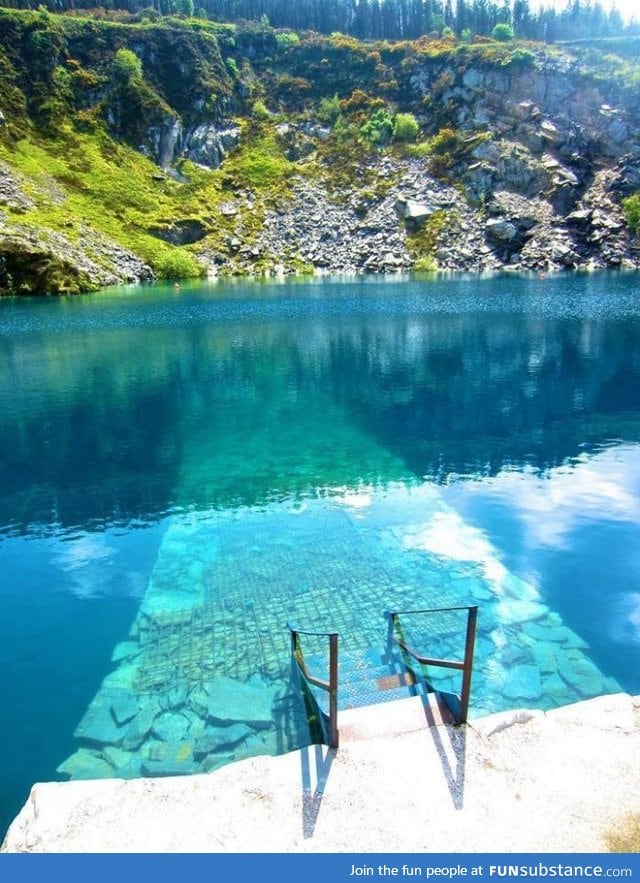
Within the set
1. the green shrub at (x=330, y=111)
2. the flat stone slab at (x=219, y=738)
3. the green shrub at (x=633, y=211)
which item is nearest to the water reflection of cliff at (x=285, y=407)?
the flat stone slab at (x=219, y=738)

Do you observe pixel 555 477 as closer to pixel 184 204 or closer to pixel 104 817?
pixel 104 817

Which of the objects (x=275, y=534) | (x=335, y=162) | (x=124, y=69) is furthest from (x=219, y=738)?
(x=124, y=69)

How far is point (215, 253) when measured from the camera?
99438mm

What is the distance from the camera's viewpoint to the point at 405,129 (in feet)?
377

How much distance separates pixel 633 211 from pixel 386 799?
11032 cm

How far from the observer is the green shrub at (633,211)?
93.4 metres

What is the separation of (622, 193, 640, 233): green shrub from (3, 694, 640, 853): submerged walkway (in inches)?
4217

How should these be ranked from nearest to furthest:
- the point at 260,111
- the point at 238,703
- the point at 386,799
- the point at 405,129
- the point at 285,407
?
the point at 386,799, the point at 238,703, the point at 285,407, the point at 405,129, the point at 260,111

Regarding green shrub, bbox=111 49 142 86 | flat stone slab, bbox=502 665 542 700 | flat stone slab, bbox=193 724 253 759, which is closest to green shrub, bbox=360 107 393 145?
green shrub, bbox=111 49 142 86

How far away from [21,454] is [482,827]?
825 inches

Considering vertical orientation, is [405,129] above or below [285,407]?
above

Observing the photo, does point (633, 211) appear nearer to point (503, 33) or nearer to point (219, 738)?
point (503, 33)

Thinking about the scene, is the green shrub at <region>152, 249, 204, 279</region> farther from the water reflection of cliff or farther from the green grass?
the water reflection of cliff

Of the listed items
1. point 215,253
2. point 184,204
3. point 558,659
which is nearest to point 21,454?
point 558,659
